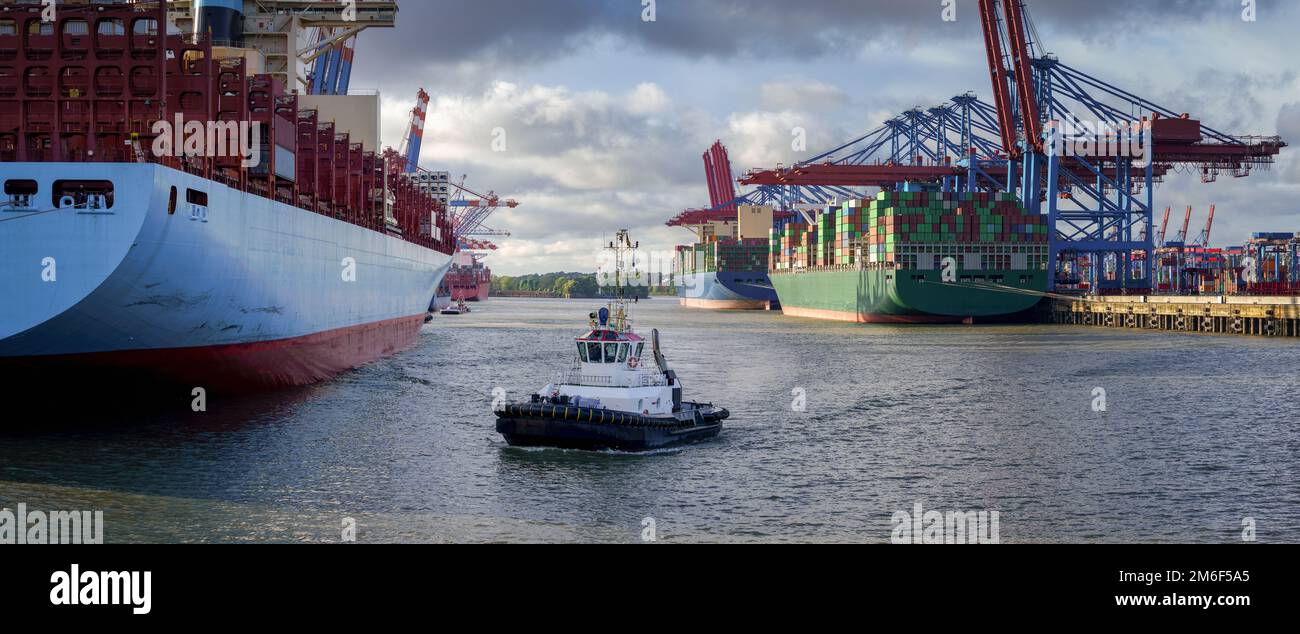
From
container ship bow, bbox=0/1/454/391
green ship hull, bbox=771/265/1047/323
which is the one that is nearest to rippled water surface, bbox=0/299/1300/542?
container ship bow, bbox=0/1/454/391

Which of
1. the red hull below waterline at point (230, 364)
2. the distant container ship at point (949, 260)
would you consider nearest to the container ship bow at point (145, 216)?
the red hull below waterline at point (230, 364)

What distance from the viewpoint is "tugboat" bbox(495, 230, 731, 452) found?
29219 millimetres

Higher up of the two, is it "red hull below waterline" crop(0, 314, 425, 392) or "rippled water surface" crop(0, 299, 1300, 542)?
"red hull below waterline" crop(0, 314, 425, 392)

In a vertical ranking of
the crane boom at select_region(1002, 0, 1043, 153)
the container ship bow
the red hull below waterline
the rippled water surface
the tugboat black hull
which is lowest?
the rippled water surface

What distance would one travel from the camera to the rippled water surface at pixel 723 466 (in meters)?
21.0

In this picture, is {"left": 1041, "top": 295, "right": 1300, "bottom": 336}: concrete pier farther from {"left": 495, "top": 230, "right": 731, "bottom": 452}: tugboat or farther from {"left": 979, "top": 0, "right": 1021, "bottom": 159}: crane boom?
{"left": 495, "top": 230, "right": 731, "bottom": 452}: tugboat

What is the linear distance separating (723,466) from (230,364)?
62.3 ft

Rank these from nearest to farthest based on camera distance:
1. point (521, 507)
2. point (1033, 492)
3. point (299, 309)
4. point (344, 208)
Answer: point (521, 507) → point (1033, 492) → point (299, 309) → point (344, 208)

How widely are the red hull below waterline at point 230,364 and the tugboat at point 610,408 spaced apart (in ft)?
37.0

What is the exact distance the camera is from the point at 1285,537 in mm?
20094

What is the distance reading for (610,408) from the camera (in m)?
30.5
